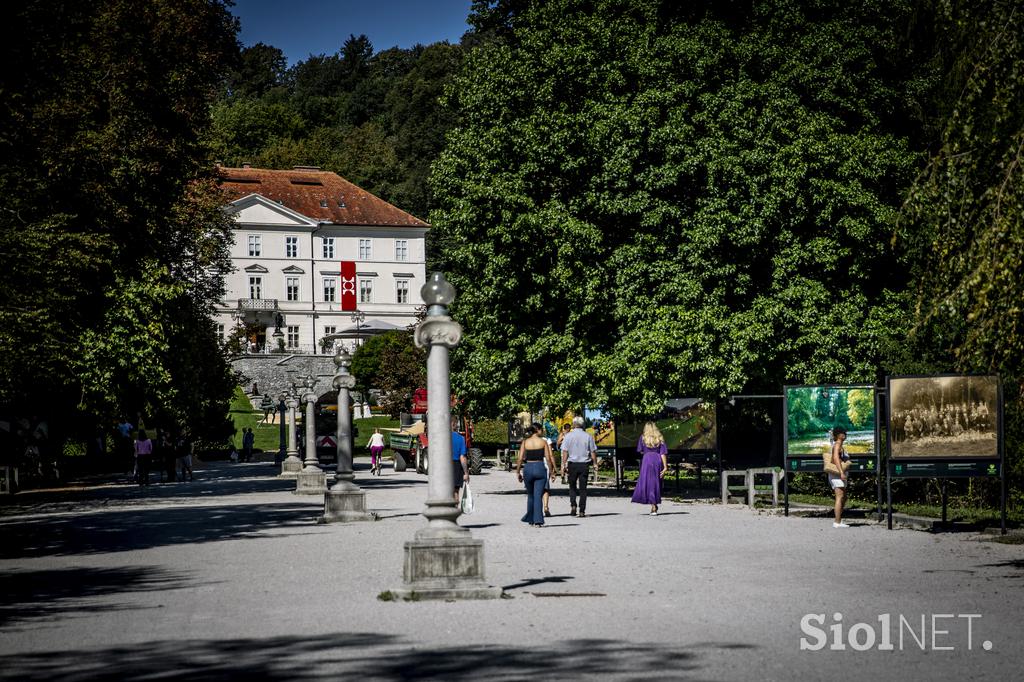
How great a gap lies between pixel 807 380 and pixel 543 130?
920 centimetres

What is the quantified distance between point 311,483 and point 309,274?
278ft

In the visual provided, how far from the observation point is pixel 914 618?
11023 mm

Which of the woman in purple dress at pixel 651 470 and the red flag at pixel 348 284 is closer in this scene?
the woman in purple dress at pixel 651 470

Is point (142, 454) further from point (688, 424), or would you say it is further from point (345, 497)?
point (345, 497)

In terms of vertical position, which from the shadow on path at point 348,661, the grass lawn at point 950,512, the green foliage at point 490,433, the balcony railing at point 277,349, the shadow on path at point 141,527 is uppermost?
the balcony railing at point 277,349

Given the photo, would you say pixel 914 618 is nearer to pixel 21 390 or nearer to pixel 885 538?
pixel 885 538

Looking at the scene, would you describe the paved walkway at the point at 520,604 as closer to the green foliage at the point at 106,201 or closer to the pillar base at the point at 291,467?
the green foliage at the point at 106,201

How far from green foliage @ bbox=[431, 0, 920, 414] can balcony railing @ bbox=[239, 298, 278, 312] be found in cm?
8291

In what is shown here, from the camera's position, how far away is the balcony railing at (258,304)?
11656cm

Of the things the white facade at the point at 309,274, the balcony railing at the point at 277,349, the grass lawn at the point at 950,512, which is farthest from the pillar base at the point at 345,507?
the white facade at the point at 309,274

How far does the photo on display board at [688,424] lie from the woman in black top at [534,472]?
9142 mm

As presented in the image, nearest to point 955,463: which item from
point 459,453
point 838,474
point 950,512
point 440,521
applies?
point 838,474

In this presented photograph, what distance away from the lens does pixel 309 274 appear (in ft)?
390

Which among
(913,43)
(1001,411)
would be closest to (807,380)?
(913,43)
